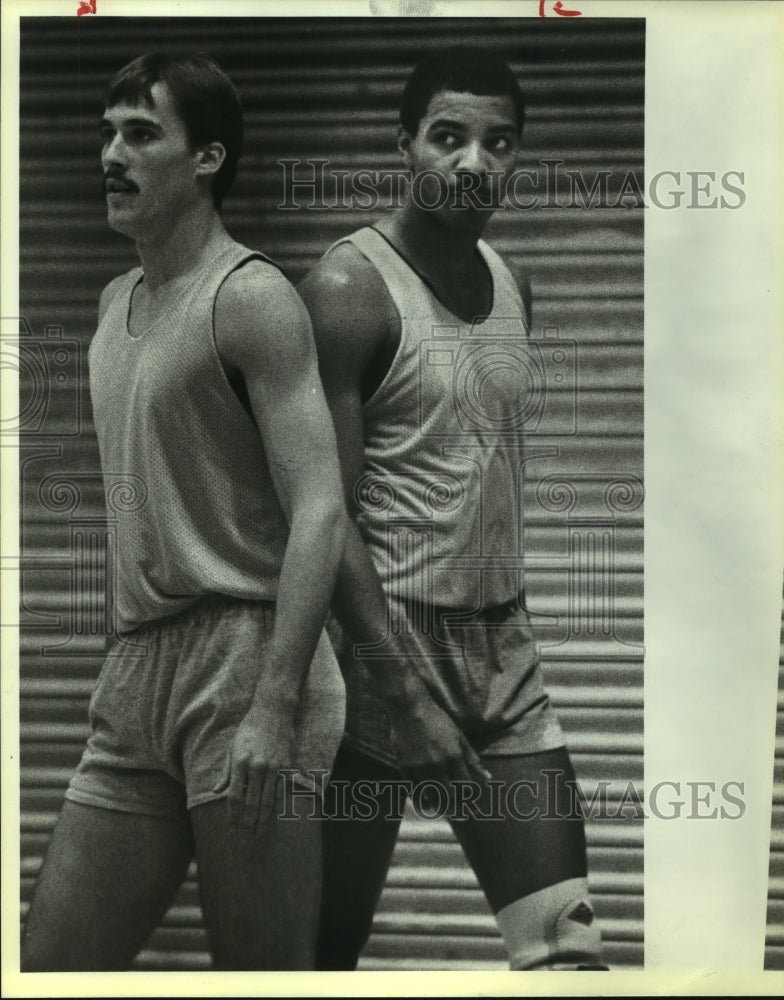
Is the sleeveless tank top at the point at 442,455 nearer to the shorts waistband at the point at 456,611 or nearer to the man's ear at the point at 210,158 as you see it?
the shorts waistband at the point at 456,611

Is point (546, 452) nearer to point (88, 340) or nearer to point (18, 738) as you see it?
point (88, 340)

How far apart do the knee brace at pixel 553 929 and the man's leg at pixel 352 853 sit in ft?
1.47

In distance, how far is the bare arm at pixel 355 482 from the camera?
4.37 meters

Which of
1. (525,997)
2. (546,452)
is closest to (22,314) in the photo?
(546,452)

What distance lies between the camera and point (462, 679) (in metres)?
4.44

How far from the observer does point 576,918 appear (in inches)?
175

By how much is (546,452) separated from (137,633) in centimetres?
Result: 151

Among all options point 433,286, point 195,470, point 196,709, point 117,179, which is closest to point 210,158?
point 117,179

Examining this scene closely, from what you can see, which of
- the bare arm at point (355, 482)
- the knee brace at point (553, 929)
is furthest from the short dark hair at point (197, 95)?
the knee brace at point (553, 929)

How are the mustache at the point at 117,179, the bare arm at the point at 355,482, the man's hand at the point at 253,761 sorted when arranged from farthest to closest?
the mustache at the point at 117,179 < the bare arm at the point at 355,482 < the man's hand at the point at 253,761

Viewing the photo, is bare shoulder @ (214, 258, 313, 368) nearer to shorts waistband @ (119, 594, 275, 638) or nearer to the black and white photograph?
the black and white photograph

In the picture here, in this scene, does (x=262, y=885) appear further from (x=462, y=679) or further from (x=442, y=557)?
(x=442, y=557)

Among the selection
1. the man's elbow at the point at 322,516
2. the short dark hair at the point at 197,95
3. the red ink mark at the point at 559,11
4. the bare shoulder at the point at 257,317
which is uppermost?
the red ink mark at the point at 559,11

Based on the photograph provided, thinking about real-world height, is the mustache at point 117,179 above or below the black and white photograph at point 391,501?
above
